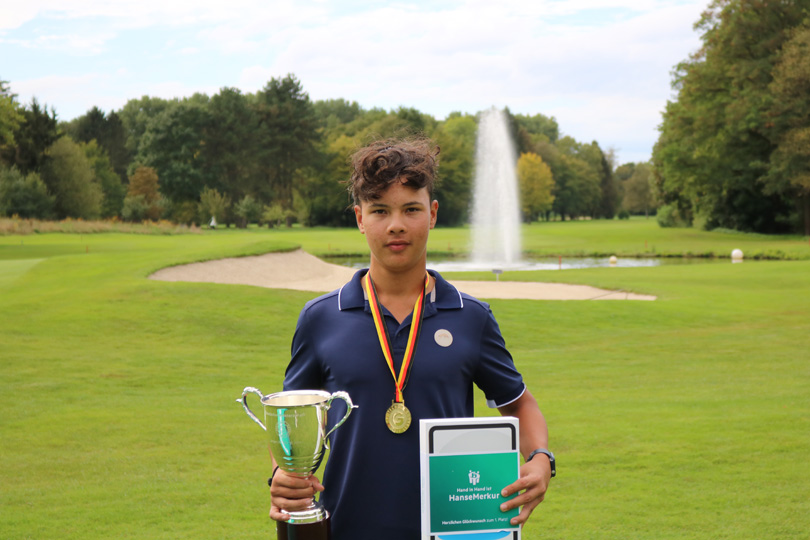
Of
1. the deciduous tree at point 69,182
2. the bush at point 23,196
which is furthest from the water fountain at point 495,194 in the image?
the deciduous tree at point 69,182

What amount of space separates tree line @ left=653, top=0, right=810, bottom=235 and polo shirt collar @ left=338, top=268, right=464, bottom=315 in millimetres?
46608

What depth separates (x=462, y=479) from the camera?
6.97 feet

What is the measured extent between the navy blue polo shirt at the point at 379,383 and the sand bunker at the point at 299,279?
19702mm

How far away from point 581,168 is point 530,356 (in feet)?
353

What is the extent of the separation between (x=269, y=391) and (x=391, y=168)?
318 inches

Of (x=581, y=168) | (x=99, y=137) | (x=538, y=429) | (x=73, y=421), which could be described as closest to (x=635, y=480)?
(x=538, y=429)

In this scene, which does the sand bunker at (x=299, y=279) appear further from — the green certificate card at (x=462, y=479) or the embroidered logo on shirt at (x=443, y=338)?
the green certificate card at (x=462, y=479)

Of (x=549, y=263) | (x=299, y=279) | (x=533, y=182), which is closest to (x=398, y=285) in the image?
(x=299, y=279)

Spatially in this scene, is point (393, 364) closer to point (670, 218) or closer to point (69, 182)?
point (69, 182)

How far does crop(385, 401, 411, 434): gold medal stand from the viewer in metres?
2.27

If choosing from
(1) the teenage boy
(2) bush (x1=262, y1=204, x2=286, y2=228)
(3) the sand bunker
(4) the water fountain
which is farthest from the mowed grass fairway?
(2) bush (x1=262, y1=204, x2=286, y2=228)

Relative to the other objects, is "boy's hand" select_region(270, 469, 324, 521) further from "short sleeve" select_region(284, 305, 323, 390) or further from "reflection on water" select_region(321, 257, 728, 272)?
"reflection on water" select_region(321, 257, 728, 272)

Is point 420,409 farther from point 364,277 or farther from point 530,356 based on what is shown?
point 530,356

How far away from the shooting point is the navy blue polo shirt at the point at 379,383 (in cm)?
228
